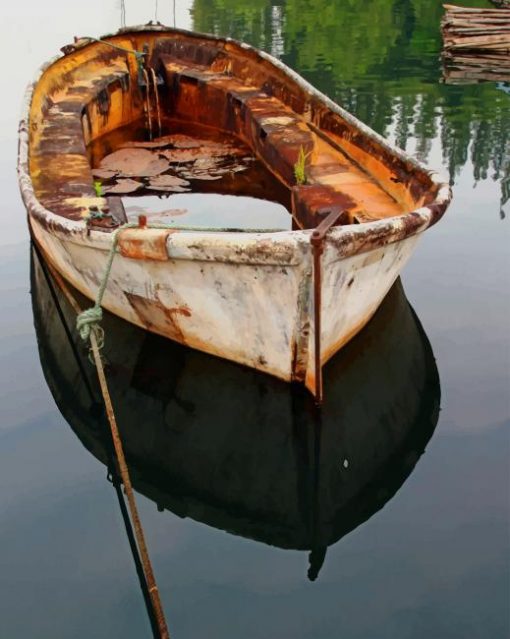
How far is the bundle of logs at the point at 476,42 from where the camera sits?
17.4 meters

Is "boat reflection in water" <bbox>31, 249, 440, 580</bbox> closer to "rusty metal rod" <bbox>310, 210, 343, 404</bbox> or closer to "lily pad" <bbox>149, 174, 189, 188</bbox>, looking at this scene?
"rusty metal rod" <bbox>310, 210, 343, 404</bbox>

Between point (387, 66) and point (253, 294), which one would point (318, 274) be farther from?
point (387, 66)

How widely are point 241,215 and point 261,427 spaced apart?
4.01 meters

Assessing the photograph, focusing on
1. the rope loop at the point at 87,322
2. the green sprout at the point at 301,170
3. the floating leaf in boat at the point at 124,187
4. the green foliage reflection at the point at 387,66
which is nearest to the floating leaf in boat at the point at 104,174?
the floating leaf in boat at the point at 124,187

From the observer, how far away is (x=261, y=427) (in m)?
5.24

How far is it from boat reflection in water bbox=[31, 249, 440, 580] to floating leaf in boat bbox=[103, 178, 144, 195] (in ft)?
9.46

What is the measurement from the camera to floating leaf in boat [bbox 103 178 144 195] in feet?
29.1

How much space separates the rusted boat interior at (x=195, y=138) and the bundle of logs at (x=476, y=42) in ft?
27.0

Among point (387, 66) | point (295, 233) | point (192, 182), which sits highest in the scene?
point (295, 233)

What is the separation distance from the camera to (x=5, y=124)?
14.0 m

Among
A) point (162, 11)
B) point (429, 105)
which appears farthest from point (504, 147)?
point (162, 11)

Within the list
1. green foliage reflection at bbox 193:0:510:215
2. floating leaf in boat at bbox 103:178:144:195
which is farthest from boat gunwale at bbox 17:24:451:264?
green foliage reflection at bbox 193:0:510:215

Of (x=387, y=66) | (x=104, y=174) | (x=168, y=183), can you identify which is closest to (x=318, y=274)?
(x=168, y=183)

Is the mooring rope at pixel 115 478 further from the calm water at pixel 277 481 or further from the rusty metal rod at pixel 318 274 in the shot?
the rusty metal rod at pixel 318 274
